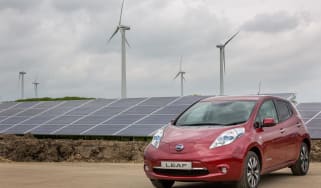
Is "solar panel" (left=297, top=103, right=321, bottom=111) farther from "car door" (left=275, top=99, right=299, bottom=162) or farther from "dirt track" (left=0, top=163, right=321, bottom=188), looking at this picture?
"car door" (left=275, top=99, right=299, bottom=162)

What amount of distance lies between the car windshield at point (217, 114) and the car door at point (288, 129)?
944 mm

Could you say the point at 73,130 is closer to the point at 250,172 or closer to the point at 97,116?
the point at 97,116

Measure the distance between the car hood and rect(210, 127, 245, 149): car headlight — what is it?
0.07 metres

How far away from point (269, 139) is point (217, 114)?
98 cm

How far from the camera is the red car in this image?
8.88 metres

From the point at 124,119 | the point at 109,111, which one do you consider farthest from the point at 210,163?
the point at 109,111

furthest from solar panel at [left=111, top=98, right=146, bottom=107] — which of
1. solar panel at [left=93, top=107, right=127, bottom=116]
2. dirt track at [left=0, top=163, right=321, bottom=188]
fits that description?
dirt track at [left=0, top=163, right=321, bottom=188]

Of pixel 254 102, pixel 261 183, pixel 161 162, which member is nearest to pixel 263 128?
pixel 254 102

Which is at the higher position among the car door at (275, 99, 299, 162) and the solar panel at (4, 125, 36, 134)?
the car door at (275, 99, 299, 162)

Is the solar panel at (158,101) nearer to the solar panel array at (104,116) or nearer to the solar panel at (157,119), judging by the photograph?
the solar panel array at (104,116)

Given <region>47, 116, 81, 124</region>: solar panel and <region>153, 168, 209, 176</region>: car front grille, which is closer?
<region>153, 168, 209, 176</region>: car front grille

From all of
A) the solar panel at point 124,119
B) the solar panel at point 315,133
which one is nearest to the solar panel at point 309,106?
the solar panel at point 315,133

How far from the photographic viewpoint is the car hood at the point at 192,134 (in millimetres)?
9055

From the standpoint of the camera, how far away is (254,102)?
10312mm
